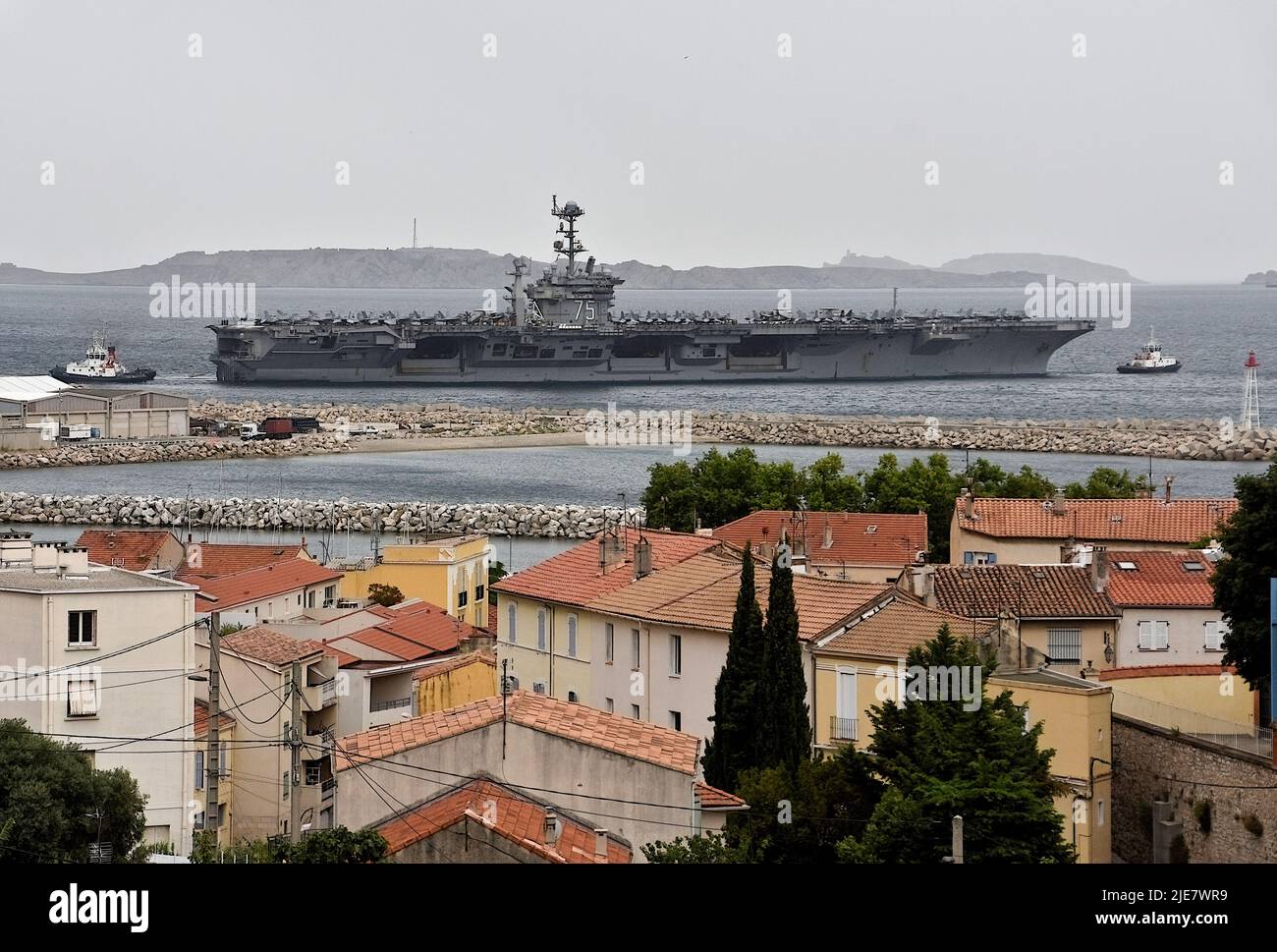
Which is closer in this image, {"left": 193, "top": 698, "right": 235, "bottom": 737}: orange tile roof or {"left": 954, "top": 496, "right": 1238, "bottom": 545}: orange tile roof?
{"left": 193, "top": 698, "right": 235, "bottom": 737}: orange tile roof

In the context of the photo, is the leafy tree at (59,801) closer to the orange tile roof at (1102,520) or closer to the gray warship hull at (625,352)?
the orange tile roof at (1102,520)

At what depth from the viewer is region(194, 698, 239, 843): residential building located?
14.1 m

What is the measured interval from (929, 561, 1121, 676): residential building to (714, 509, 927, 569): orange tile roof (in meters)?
5.22

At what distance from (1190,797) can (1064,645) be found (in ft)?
14.2

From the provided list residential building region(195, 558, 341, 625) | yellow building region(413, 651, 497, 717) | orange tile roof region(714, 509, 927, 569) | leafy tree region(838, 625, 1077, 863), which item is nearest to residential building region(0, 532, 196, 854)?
yellow building region(413, 651, 497, 717)

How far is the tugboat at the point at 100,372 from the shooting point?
97875 mm

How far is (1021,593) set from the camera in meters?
17.9

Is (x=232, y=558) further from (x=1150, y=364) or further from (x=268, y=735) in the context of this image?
(x=1150, y=364)

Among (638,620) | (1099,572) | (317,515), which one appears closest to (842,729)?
(638,620)

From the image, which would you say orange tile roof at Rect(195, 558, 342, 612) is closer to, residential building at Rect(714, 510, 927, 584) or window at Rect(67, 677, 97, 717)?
residential building at Rect(714, 510, 927, 584)

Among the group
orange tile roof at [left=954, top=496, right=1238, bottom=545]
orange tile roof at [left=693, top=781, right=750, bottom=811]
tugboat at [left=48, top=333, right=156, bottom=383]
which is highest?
tugboat at [left=48, top=333, right=156, bottom=383]

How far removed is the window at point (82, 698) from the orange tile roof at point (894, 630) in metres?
5.48

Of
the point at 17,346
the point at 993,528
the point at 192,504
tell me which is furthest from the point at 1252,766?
the point at 17,346

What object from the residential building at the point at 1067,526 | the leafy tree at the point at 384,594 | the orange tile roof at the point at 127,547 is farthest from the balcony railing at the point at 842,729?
the orange tile roof at the point at 127,547
